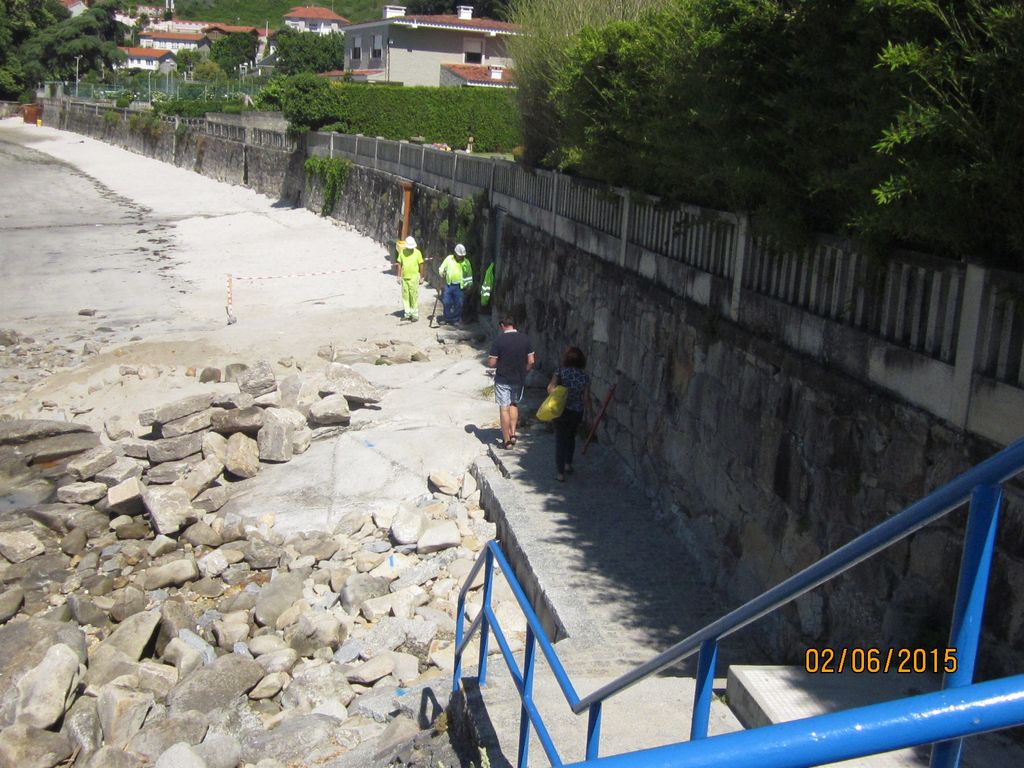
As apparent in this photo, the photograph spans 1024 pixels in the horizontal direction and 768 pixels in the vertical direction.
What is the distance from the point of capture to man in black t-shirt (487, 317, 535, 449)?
1141 cm

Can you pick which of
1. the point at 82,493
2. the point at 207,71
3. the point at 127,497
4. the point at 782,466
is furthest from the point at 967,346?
the point at 207,71

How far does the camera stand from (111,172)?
4903cm

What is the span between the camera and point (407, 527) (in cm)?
1013

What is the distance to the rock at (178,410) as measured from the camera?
13.4 meters

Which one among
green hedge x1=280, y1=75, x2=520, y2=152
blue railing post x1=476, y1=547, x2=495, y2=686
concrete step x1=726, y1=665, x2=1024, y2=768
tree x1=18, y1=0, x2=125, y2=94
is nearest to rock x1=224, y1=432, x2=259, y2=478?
blue railing post x1=476, y1=547, x2=495, y2=686

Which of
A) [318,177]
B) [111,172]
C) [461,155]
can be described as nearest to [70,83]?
[111,172]

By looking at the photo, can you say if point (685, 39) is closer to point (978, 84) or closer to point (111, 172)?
point (978, 84)

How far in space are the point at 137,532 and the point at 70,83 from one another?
72.6 m

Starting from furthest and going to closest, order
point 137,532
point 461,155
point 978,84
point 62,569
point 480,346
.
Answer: point 461,155 < point 480,346 < point 137,532 < point 62,569 < point 978,84

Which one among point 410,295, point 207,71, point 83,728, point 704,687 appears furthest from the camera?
point 207,71

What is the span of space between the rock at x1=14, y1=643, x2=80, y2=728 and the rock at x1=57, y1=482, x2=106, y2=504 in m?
4.77

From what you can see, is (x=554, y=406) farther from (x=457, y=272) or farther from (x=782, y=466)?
(x=457, y=272)

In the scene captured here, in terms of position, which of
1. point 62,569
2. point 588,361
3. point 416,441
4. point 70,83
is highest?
point 70,83

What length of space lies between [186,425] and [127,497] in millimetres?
1648
